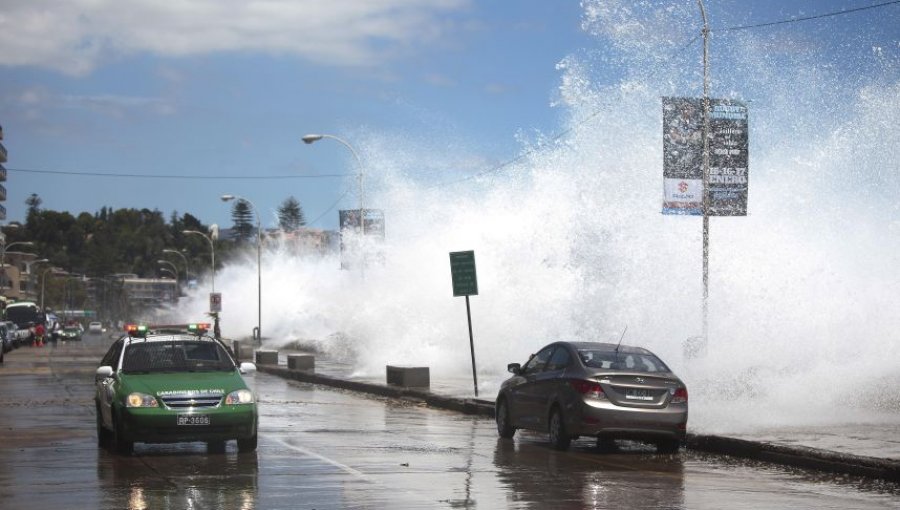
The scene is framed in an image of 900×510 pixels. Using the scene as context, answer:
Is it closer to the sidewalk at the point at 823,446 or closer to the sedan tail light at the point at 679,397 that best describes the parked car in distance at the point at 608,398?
the sedan tail light at the point at 679,397

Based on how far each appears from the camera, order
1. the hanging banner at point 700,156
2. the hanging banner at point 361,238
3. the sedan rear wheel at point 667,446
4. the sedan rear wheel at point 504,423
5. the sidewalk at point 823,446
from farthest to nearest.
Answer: the hanging banner at point 361,238
the hanging banner at point 700,156
the sedan rear wheel at point 504,423
the sedan rear wheel at point 667,446
the sidewalk at point 823,446

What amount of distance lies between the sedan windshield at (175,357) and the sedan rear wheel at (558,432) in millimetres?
4472

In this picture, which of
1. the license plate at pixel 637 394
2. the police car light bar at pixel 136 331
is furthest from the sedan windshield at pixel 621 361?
the police car light bar at pixel 136 331

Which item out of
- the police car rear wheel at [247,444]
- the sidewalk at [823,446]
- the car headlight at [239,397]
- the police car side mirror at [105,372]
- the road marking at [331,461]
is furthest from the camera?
the police car side mirror at [105,372]

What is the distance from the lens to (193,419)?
15.4 m

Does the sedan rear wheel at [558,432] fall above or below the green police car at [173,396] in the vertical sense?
below

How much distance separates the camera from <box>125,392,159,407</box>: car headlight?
15344 mm

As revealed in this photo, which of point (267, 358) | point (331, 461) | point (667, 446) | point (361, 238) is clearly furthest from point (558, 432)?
point (361, 238)

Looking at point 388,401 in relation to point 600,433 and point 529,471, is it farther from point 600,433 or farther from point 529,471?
point 529,471

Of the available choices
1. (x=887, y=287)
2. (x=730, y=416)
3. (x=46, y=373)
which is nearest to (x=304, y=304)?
(x=46, y=373)

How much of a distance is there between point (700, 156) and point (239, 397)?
554 inches

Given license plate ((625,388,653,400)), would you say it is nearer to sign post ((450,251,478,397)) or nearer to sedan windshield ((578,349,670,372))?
sedan windshield ((578,349,670,372))

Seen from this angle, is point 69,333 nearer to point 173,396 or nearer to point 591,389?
point 173,396

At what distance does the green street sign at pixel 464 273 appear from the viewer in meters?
27.8
